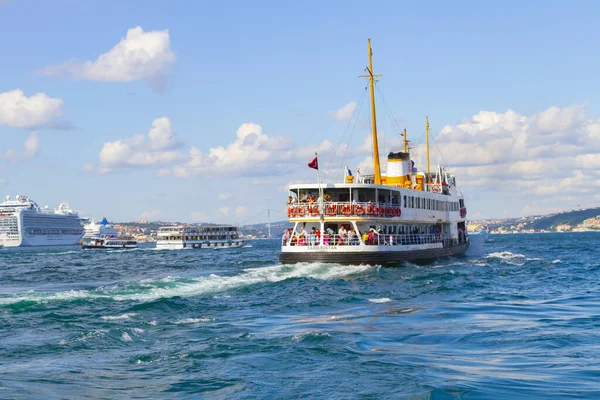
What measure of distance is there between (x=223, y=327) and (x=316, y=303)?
6.63 meters

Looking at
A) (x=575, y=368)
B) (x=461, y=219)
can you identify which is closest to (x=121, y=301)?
(x=575, y=368)

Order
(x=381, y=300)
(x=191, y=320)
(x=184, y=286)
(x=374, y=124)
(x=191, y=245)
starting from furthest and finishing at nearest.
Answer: (x=191, y=245) < (x=374, y=124) < (x=184, y=286) < (x=381, y=300) < (x=191, y=320)

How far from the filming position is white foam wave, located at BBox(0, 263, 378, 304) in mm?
29163

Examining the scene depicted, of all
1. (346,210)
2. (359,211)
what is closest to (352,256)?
(359,211)

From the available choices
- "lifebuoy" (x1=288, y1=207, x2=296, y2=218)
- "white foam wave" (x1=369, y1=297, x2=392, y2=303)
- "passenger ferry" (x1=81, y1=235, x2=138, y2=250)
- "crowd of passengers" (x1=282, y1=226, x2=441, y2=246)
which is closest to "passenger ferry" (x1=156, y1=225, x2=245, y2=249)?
"passenger ferry" (x1=81, y1=235, x2=138, y2=250)

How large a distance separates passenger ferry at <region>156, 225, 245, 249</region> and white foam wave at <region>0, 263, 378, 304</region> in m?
82.5

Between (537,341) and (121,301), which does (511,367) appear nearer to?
(537,341)

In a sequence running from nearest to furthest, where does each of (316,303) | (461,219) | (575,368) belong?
(575,368)
(316,303)
(461,219)

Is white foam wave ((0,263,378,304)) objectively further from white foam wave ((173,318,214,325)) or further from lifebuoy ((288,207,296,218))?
white foam wave ((173,318,214,325))

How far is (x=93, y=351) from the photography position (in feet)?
57.8

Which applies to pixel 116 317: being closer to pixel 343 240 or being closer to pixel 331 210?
pixel 343 240

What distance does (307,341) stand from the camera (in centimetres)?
1786

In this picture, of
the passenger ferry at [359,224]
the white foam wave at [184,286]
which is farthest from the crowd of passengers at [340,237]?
the white foam wave at [184,286]

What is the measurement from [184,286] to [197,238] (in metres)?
90.9
